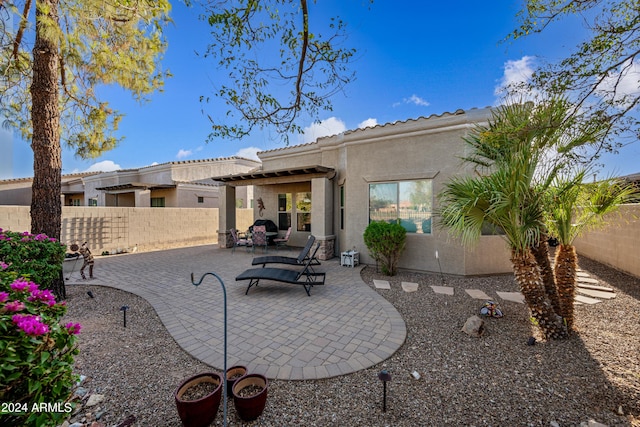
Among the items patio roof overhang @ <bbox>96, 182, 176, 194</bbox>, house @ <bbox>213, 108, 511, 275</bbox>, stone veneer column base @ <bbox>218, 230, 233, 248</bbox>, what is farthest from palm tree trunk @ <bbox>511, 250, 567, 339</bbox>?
patio roof overhang @ <bbox>96, 182, 176, 194</bbox>

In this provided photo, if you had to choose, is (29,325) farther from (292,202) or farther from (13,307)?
(292,202)

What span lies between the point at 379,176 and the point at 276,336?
6.24 metres

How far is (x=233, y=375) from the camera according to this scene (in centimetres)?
283

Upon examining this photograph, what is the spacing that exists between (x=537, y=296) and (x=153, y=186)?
19.0 metres

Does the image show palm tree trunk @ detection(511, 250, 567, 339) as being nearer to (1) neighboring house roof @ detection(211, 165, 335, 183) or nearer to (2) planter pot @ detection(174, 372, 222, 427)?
(2) planter pot @ detection(174, 372, 222, 427)

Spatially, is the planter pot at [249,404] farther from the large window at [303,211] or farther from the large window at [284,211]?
the large window at [284,211]

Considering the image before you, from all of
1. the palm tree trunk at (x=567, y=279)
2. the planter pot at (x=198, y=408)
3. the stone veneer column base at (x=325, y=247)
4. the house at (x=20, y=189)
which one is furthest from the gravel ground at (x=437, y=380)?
the house at (x=20, y=189)

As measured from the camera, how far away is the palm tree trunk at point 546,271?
4.08 meters

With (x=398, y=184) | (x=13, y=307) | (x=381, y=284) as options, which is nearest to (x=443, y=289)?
(x=381, y=284)

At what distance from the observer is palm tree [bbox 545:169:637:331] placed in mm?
3939

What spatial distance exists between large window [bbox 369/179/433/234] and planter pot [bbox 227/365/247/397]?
672 centimetres

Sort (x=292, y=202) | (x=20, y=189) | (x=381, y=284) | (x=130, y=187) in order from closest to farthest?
(x=381, y=284) → (x=292, y=202) → (x=130, y=187) → (x=20, y=189)

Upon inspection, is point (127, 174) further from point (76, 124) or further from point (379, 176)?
point (379, 176)

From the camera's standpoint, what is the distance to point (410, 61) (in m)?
6.14
